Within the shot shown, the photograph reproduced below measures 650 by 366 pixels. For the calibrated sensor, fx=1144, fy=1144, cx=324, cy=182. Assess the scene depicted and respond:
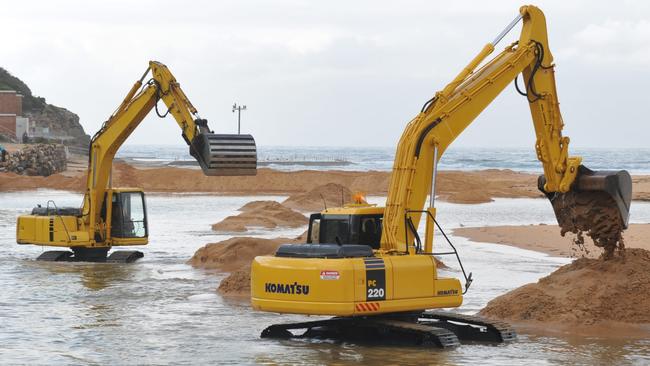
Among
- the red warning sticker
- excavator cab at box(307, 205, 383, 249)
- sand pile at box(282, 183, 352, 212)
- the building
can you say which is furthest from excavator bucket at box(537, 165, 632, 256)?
the building

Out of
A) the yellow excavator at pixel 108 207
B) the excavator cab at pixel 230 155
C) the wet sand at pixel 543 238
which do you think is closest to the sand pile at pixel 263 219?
the wet sand at pixel 543 238

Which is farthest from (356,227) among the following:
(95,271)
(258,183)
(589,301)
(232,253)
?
(258,183)

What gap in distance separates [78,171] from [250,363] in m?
79.0

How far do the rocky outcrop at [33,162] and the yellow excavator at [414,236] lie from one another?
66878mm

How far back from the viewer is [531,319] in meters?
18.8

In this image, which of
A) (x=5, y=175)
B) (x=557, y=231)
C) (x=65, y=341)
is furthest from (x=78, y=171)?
(x=65, y=341)

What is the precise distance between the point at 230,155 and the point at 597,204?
8.54m

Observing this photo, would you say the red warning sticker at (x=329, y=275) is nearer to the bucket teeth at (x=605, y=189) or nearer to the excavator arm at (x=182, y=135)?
the bucket teeth at (x=605, y=189)

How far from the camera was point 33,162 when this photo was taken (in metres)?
82.8

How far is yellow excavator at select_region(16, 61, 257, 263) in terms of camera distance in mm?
27047

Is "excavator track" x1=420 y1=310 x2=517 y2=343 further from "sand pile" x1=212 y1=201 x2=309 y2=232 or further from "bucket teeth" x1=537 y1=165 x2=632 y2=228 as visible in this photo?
"sand pile" x1=212 y1=201 x2=309 y2=232

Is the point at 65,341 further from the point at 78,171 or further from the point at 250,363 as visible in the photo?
the point at 78,171

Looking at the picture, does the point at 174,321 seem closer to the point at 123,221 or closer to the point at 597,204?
the point at 597,204

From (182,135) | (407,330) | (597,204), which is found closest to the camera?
(407,330)
